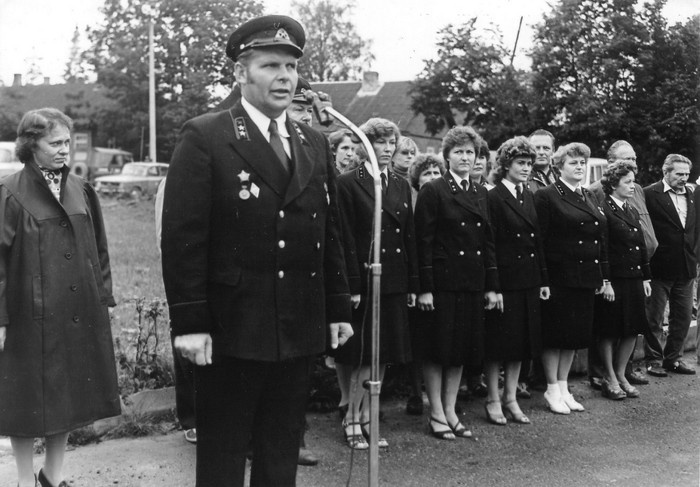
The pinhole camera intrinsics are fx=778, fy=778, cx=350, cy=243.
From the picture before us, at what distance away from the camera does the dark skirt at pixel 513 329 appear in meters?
5.75

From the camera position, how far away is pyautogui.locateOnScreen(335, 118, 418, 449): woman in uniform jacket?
16.7 feet

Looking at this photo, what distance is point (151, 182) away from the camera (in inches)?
1106

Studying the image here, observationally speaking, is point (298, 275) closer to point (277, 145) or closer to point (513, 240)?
point (277, 145)

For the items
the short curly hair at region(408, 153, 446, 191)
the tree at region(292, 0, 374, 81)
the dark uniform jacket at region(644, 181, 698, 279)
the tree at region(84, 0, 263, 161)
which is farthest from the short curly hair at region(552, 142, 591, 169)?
the tree at region(292, 0, 374, 81)

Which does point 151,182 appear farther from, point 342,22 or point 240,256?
point 240,256

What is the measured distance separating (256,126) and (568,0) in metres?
13.4

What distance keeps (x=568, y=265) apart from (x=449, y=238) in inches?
49.9

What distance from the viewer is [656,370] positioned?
742cm

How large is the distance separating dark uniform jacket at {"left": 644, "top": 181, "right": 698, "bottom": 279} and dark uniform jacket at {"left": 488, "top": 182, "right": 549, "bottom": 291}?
2.30 meters

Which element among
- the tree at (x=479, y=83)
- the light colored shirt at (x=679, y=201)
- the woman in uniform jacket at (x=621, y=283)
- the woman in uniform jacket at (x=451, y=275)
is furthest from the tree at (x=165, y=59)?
the woman in uniform jacket at (x=451, y=275)

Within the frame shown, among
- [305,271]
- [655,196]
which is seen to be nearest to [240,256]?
[305,271]

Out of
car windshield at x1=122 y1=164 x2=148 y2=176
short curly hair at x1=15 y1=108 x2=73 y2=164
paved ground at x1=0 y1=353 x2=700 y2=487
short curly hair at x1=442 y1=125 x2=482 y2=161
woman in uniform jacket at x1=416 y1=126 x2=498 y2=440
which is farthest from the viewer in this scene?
car windshield at x1=122 y1=164 x2=148 y2=176

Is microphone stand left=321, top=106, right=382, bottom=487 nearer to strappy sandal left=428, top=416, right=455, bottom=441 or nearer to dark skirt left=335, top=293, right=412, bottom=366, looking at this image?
dark skirt left=335, top=293, right=412, bottom=366

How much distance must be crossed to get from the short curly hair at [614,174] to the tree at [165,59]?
21.9 meters
